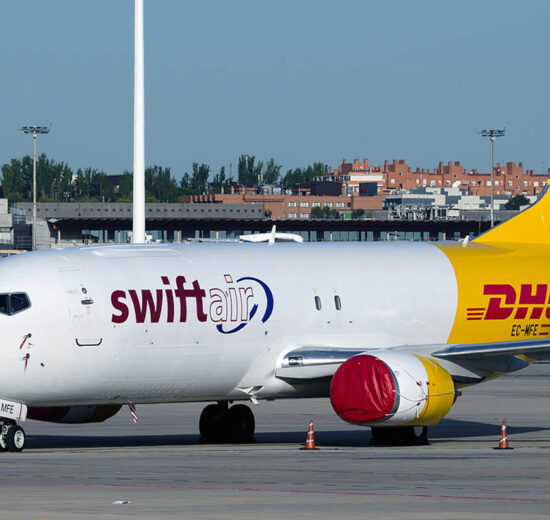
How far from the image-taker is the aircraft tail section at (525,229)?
37781 millimetres

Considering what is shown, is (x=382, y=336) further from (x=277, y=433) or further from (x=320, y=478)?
(x=320, y=478)

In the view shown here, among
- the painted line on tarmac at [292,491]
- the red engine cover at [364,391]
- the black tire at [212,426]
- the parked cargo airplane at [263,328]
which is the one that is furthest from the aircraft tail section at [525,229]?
the painted line on tarmac at [292,491]

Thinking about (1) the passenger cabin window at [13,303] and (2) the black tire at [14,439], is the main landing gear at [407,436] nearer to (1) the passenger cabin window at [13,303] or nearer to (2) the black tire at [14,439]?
(2) the black tire at [14,439]

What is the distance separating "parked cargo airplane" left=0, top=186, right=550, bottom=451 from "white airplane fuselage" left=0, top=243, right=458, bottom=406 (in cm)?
3

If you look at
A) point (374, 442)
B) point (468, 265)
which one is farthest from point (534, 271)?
point (374, 442)

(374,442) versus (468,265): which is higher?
(468,265)

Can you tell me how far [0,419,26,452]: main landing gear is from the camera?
96.5 feet

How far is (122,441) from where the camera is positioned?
1351 inches

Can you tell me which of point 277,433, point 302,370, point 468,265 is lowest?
point 277,433

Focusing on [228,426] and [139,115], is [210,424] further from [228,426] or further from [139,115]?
[139,115]

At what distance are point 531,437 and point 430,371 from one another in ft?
16.1

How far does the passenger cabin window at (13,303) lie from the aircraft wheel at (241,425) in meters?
7.49

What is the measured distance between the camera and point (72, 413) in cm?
3284

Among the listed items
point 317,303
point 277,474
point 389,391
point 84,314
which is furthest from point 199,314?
point 277,474
